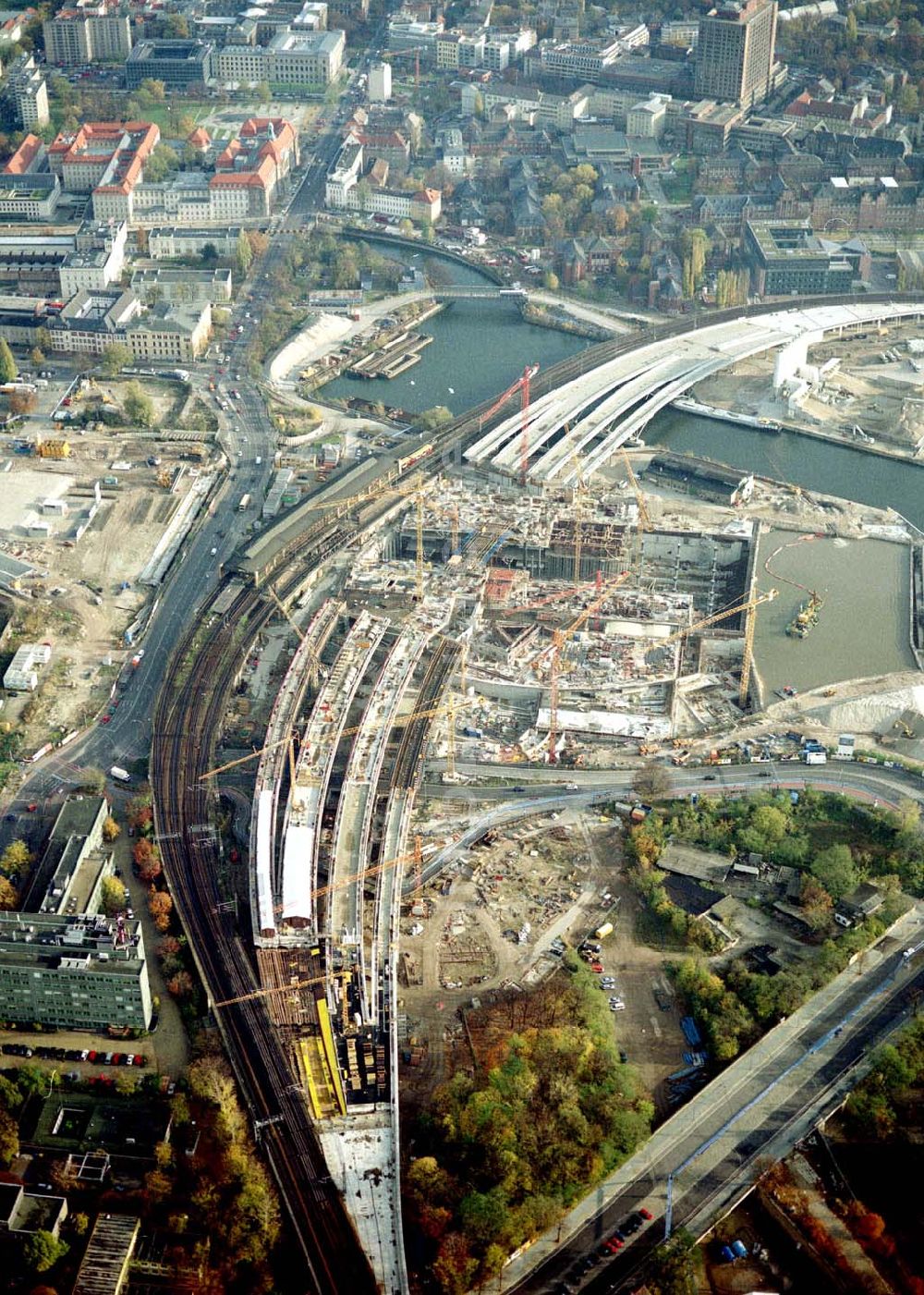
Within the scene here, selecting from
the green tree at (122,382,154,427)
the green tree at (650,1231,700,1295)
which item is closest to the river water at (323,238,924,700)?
the green tree at (122,382,154,427)

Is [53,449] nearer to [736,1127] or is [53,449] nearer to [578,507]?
[578,507]

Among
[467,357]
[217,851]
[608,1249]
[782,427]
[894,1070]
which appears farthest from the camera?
[467,357]

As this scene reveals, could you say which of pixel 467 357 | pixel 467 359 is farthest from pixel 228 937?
pixel 467 357

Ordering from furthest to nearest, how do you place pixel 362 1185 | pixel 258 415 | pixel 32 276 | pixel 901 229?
pixel 901 229 → pixel 32 276 → pixel 258 415 → pixel 362 1185

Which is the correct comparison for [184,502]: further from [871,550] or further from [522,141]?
[522,141]

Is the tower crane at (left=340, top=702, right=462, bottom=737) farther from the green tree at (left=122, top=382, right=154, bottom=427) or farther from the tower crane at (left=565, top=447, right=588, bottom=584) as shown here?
the green tree at (left=122, top=382, right=154, bottom=427)

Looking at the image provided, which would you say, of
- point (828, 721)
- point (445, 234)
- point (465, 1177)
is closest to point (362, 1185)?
point (465, 1177)
